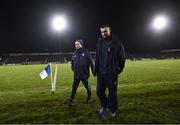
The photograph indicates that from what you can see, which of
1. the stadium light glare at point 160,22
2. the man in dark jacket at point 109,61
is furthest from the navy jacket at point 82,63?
the stadium light glare at point 160,22

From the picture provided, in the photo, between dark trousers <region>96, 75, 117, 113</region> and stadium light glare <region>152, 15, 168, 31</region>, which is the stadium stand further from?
dark trousers <region>96, 75, 117, 113</region>

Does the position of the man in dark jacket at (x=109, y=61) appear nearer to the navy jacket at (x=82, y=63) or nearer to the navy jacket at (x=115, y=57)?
the navy jacket at (x=115, y=57)

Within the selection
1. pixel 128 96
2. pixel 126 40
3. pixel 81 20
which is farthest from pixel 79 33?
pixel 128 96

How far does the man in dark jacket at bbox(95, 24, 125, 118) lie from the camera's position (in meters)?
6.55

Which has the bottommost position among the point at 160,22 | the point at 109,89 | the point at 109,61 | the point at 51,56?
the point at 51,56

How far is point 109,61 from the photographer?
21.5 ft

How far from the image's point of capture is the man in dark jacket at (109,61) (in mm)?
6547

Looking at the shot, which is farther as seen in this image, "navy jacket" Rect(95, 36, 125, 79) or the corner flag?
the corner flag

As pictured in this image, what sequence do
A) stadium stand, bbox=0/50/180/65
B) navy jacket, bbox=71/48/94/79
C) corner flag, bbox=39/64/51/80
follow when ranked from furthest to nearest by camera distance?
stadium stand, bbox=0/50/180/65
corner flag, bbox=39/64/51/80
navy jacket, bbox=71/48/94/79

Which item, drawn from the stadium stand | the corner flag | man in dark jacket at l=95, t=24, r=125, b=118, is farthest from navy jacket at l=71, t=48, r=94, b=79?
the stadium stand

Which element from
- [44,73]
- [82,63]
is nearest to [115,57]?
[82,63]

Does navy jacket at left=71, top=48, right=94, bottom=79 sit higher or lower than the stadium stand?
higher

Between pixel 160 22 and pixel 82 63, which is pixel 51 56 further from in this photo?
pixel 82 63

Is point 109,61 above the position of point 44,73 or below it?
above
